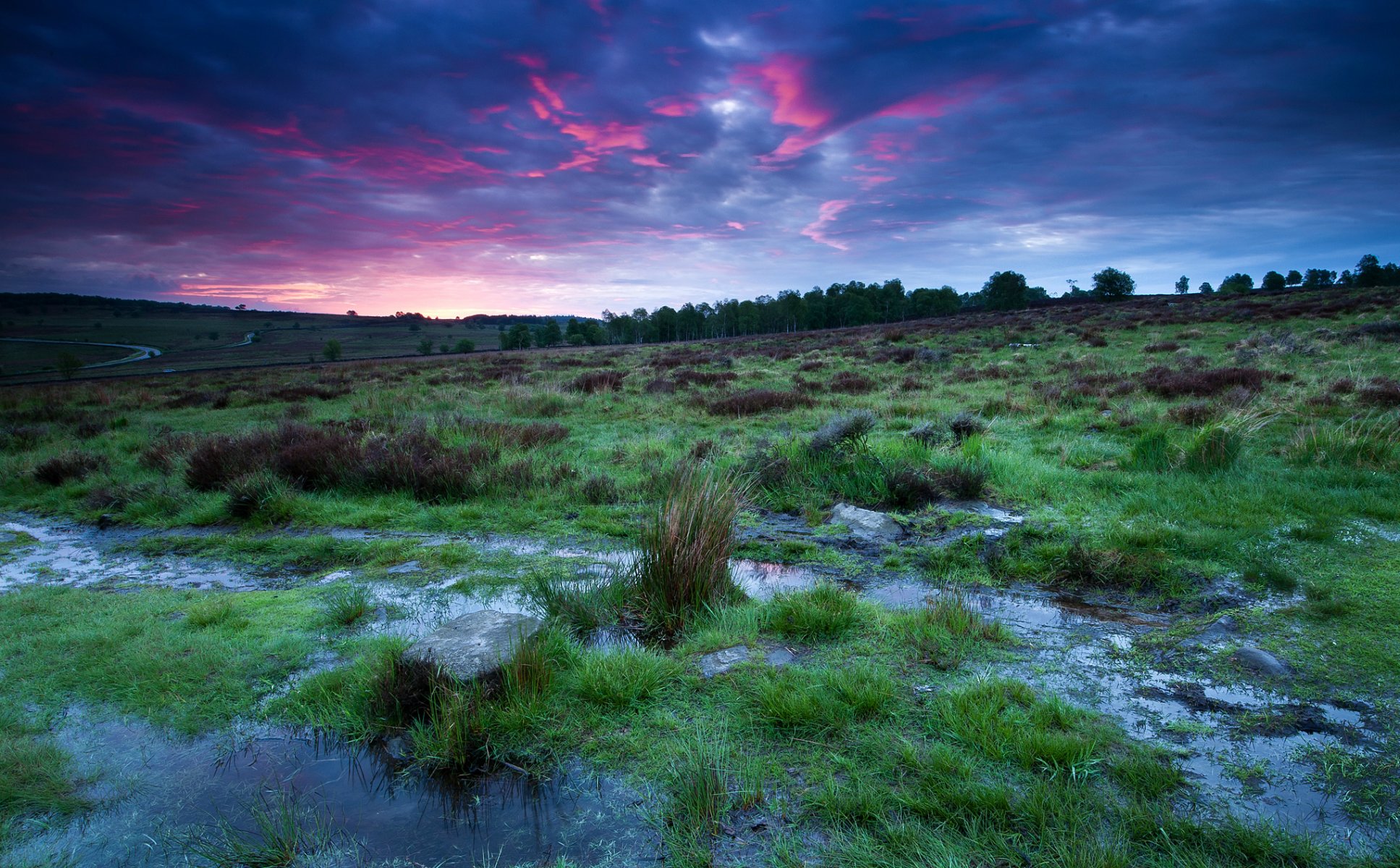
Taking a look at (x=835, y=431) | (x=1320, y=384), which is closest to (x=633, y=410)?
(x=835, y=431)

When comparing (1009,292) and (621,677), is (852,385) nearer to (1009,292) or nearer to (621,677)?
(621,677)

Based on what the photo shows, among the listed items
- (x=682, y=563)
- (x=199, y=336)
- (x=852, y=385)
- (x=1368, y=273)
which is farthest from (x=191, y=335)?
(x=1368, y=273)

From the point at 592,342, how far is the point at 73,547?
291 ft

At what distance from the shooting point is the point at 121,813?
110 inches

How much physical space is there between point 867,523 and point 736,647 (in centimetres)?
297

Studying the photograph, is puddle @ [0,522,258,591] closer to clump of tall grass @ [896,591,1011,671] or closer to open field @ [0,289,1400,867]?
open field @ [0,289,1400,867]

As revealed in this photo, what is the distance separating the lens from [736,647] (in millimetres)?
4023

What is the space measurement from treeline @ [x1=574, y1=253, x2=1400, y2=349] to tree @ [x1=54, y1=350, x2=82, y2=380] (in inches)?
1867

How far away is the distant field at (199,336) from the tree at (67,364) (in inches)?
175

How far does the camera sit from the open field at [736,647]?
102 inches

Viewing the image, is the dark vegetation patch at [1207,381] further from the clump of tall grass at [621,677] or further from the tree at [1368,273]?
the tree at [1368,273]

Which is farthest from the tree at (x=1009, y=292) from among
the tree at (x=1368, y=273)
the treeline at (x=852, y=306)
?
the tree at (x=1368, y=273)

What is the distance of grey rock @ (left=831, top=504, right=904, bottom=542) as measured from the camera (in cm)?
626

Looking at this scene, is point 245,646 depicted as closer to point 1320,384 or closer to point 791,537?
point 791,537
